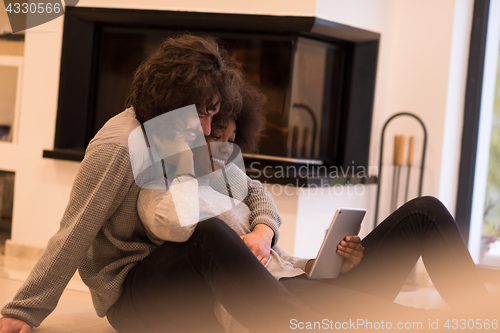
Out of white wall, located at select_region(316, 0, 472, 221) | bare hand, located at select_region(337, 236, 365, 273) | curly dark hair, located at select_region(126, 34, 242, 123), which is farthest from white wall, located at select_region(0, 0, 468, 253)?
curly dark hair, located at select_region(126, 34, 242, 123)

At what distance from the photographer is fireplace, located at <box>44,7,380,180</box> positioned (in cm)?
236

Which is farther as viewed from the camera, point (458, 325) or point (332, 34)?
point (332, 34)

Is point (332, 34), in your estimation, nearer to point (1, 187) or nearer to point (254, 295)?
point (254, 295)

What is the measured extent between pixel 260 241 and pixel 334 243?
0.20m

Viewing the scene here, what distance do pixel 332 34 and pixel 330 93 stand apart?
31 centimetres

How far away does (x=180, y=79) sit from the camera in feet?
3.77

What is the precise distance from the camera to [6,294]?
1.68m

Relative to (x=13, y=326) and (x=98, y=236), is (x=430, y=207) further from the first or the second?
(x=13, y=326)

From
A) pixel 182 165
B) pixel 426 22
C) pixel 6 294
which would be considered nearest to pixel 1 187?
pixel 6 294

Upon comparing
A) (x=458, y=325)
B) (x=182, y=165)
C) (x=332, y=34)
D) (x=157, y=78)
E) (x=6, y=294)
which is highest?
(x=332, y=34)

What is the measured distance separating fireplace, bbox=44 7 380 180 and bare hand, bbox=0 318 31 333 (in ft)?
4.23

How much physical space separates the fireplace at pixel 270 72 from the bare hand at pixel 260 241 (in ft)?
3.65

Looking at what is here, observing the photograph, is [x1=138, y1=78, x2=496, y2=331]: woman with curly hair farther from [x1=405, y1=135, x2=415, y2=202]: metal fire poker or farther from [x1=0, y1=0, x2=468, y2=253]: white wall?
[x1=405, y1=135, x2=415, y2=202]: metal fire poker

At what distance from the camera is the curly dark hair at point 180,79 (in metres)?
1.15
